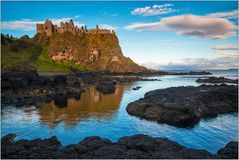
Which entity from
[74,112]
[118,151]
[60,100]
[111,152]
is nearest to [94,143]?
[111,152]

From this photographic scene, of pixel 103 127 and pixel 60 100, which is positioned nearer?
pixel 103 127

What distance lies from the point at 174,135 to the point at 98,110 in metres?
21.9

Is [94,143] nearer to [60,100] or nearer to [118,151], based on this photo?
[118,151]

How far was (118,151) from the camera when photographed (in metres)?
23.6

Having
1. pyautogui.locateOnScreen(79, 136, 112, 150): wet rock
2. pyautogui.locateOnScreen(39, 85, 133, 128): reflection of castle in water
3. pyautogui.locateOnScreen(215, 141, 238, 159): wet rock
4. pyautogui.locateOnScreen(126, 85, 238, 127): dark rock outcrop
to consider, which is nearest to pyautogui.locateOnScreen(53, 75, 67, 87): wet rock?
pyautogui.locateOnScreen(39, 85, 133, 128): reflection of castle in water

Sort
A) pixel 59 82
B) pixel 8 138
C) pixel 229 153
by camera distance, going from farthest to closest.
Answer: pixel 59 82
pixel 8 138
pixel 229 153

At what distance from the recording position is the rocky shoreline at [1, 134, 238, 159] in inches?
886

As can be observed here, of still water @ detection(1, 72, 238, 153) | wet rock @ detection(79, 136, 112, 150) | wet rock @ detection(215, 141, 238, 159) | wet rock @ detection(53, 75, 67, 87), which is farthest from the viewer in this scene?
wet rock @ detection(53, 75, 67, 87)

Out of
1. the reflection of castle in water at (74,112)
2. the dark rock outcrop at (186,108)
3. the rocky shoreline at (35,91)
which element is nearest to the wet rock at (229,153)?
the dark rock outcrop at (186,108)

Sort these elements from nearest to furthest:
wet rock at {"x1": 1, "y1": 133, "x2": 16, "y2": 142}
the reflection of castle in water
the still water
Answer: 1. wet rock at {"x1": 1, "y1": 133, "x2": 16, "y2": 142}
2. the still water
3. the reflection of castle in water

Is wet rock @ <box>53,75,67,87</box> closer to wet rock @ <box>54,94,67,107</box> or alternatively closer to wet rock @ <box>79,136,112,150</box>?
wet rock @ <box>54,94,67,107</box>

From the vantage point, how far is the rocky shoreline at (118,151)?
22.5m

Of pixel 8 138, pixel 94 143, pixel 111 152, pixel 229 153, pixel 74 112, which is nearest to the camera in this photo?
pixel 111 152

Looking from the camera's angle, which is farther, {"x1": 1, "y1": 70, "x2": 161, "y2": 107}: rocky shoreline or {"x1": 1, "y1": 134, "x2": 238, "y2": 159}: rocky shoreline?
{"x1": 1, "y1": 70, "x2": 161, "y2": 107}: rocky shoreline
